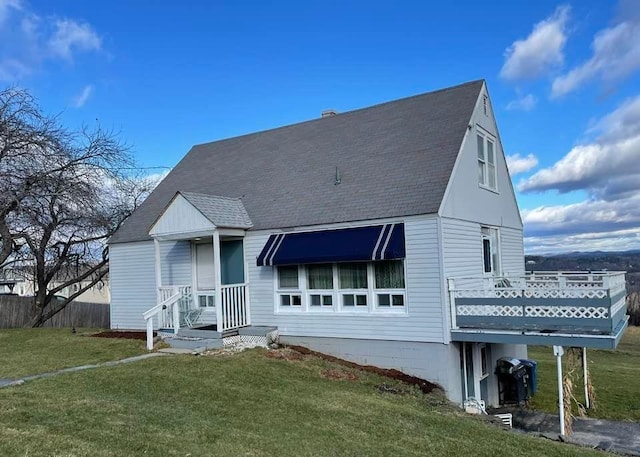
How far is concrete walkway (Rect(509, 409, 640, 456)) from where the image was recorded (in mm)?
11070

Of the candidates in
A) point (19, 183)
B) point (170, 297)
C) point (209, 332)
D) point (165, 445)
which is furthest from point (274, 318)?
point (19, 183)

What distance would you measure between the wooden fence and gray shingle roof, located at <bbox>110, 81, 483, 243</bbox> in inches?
410

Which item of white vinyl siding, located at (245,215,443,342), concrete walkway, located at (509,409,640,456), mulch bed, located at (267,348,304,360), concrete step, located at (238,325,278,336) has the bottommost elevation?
concrete walkway, located at (509,409,640,456)

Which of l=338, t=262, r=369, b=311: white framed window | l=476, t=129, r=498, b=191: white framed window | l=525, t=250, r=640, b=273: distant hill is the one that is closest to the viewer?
l=338, t=262, r=369, b=311: white framed window

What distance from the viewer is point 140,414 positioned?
23.5ft

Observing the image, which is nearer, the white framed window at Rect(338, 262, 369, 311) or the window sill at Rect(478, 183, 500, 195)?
the white framed window at Rect(338, 262, 369, 311)

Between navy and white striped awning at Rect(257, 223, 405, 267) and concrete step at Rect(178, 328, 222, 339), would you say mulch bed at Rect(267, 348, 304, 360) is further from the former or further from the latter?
navy and white striped awning at Rect(257, 223, 405, 267)

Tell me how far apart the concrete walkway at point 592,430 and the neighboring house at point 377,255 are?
1491mm

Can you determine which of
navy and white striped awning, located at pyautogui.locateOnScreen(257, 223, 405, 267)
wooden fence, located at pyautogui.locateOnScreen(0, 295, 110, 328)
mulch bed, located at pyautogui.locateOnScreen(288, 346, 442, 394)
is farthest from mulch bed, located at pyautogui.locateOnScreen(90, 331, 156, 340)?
wooden fence, located at pyautogui.locateOnScreen(0, 295, 110, 328)

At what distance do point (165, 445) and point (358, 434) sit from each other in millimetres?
2809

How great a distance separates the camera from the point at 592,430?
1229cm

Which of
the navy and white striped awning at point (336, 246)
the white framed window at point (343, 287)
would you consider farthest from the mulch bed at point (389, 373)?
the navy and white striped awning at point (336, 246)

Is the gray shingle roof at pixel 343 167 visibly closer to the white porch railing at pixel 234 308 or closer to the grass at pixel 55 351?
the white porch railing at pixel 234 308

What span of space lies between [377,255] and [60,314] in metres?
21.2
